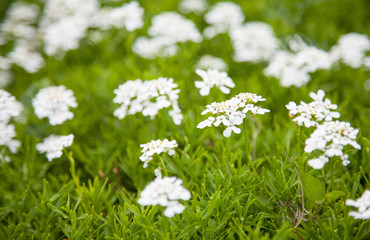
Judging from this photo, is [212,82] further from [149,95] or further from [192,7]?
[192,7]

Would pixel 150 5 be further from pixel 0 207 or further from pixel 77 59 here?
pixel 0 207

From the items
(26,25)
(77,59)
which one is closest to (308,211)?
(77,59)

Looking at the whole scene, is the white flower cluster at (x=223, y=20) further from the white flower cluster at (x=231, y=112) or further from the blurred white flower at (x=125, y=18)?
the white flower cluster at (x=231, y=112)

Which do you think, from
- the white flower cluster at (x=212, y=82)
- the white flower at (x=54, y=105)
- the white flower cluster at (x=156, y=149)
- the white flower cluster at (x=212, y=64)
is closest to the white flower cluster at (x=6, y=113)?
the white flower at (x=54, y=105)

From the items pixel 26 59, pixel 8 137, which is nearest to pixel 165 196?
pixel 8 137

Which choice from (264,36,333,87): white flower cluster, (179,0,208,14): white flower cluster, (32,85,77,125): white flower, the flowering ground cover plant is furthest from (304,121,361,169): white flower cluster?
(179,0,208,14): white flower cluster

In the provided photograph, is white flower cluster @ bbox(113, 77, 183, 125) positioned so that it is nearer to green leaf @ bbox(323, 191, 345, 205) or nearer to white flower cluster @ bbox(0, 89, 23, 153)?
white flower cluster @ bbox(0, 89, 23, 153)

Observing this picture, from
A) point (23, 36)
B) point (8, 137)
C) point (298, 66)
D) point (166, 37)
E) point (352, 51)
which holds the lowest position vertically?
point (23, 36)
